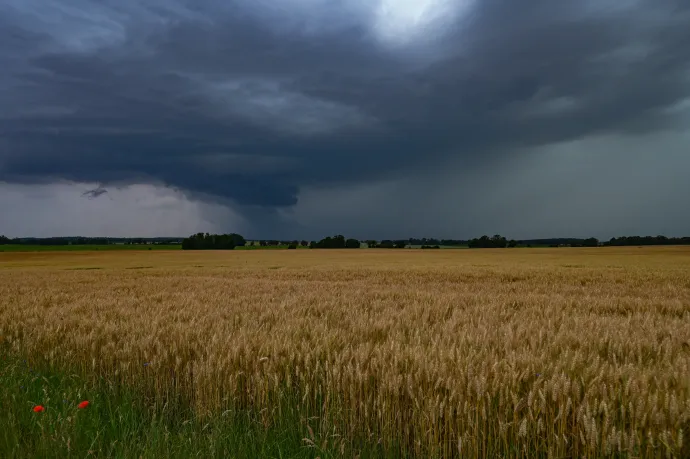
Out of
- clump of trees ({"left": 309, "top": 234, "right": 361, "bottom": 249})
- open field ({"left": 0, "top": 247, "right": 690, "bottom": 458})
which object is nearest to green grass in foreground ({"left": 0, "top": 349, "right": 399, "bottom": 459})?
open field ({"left": 0, "top": 247, "right": 690, "bottom": 458})

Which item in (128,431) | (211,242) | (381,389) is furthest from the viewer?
(211,242)

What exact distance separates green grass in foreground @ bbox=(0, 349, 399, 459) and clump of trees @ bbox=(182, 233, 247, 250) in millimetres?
83958

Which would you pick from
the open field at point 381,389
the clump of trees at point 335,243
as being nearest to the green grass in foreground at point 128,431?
the open field at point 381,389

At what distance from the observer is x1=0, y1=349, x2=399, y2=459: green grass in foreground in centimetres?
289

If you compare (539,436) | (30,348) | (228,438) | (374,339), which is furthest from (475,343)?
(30,348)

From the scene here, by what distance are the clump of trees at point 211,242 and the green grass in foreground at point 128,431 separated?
84.0 m

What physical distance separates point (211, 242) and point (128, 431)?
288 feet

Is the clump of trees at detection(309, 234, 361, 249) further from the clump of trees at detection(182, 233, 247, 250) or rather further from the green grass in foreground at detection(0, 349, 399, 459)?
the green grass in foreground at detection(0, 349, 399, 459)

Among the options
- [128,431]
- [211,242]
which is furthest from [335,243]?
[128,431]

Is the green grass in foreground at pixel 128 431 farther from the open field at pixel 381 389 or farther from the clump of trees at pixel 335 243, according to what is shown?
the clump of trees at pixel 335 243

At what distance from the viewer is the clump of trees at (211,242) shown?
282 ft

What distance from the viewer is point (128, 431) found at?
345 centimetres

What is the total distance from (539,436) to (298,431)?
1.80 meters

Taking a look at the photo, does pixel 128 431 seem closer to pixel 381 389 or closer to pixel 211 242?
pixel 381 389
